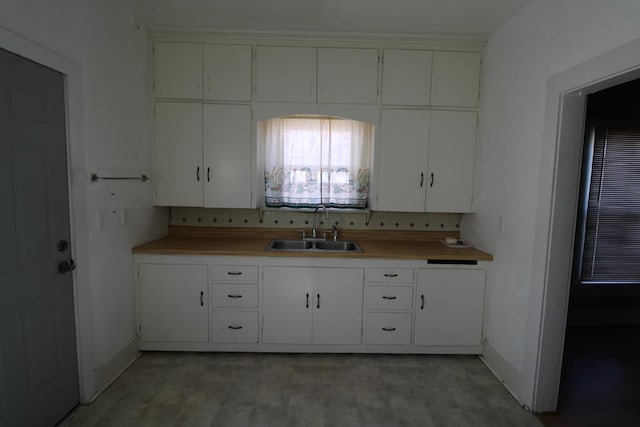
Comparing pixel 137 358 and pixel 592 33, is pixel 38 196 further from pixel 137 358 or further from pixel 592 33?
pixel 592 33

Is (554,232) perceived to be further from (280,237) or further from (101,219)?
(101,219)

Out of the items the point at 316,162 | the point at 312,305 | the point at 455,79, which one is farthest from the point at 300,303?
the point at 455,79

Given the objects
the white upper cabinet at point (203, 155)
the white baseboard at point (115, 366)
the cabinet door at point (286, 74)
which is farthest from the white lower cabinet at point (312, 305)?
the cabinet door at point (286, 74)

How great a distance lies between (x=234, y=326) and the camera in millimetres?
2738

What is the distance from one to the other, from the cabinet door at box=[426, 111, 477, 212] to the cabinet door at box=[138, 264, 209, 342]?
2222mm

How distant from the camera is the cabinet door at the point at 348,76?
2.87 m

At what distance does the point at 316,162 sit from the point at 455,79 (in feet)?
4.91

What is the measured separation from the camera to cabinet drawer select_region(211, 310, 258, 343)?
273 cm

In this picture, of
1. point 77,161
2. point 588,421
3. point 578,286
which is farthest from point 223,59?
point 578,286

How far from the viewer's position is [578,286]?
11.3ft

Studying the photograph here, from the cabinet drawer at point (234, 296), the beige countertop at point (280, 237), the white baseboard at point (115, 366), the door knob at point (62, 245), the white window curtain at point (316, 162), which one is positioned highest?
the white window curtain at point (316, 162)

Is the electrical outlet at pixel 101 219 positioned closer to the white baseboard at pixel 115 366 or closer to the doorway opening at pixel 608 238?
the white baseboard at pixel 115 366

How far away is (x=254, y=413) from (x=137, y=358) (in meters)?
1.27

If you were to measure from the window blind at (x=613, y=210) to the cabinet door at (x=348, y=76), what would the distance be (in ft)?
7.97
